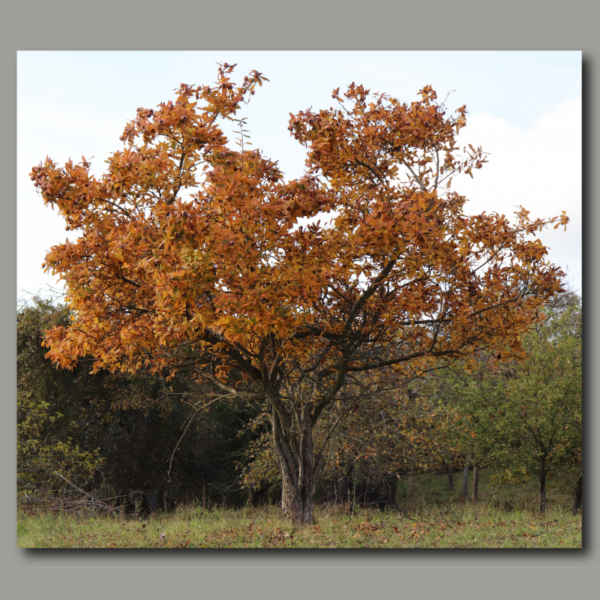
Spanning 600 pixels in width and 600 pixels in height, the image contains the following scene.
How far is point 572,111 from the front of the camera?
5223mm

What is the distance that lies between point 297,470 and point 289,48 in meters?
4.42

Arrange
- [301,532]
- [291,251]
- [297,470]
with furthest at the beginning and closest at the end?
[297,470]
[301,532]
[291,251]

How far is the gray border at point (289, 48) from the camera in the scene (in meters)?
4.61

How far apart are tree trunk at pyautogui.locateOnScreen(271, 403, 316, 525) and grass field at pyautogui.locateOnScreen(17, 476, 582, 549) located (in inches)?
7.0

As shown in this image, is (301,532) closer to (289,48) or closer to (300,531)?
(300,531)

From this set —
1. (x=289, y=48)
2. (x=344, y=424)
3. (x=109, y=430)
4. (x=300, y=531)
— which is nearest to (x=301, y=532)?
(x=300, y=531)

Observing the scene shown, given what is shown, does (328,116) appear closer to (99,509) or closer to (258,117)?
(258,117)

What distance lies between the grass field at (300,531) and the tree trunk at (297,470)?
18cm

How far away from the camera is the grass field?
496cm

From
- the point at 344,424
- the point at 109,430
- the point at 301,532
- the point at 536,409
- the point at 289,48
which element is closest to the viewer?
the point at 289,48

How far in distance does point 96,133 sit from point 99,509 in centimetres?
435

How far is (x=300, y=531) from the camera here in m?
5.36

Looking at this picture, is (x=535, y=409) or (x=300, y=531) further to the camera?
(x=535, y=409)

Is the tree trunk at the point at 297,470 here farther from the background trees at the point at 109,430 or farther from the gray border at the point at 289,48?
the background trees at the point at 109,430
